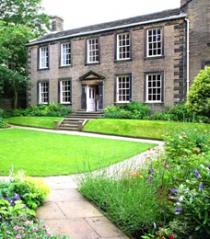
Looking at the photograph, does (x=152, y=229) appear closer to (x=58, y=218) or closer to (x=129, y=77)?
(x=58, y=218)

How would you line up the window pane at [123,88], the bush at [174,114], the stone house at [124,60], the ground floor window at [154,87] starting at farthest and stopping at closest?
1. the window pane at [123,88]
2. the ground floor window at [154,87]
3. the stone house at [124,60]
4. the bush at [174,114]

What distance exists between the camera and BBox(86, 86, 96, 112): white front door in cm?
2758

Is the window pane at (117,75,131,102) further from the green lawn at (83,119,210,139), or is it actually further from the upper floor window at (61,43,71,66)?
the upper floor window at (61,43,71,66)

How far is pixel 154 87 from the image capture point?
80.2ft

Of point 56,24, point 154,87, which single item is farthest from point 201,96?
point 56,24

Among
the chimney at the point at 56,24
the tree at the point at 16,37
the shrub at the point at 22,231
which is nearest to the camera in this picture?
the shrub at the point at 22,231

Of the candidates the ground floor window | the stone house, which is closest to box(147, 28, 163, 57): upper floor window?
the stone house

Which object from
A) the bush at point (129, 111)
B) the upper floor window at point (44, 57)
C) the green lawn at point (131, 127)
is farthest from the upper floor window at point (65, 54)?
the green lawn at point (131, 127)

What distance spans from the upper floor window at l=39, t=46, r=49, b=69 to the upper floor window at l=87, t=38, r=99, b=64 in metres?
4.60

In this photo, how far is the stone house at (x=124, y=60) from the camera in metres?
23.0

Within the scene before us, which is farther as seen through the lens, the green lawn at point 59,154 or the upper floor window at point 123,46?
the upper floor window at point 123,46

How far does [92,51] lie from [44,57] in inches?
209

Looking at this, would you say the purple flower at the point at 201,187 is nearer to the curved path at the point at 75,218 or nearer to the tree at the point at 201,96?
the curved path at the point at 75,218

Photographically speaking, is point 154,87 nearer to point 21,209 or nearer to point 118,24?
point 118,24
